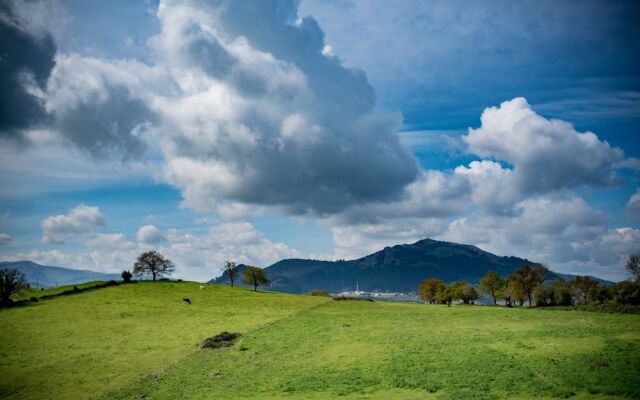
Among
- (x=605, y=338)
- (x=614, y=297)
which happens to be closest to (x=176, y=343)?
(x=605, y=338)

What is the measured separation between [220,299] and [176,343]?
50064 millimetres

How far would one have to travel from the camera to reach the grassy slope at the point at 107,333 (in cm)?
4838

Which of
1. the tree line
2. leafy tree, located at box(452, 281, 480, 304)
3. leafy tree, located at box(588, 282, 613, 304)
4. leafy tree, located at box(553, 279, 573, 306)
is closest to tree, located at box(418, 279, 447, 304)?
the tree line

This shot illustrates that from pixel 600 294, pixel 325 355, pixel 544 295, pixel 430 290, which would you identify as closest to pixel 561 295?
pixel 544 295

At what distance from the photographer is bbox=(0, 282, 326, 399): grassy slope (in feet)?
159

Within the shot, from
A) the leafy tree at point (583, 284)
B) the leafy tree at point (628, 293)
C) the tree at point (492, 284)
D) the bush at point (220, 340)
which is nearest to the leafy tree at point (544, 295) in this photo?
the leafy tree at point (583, 284)

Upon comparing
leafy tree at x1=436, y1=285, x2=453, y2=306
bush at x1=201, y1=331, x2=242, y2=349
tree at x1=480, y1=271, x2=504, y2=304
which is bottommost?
bush at x1=201, y1=331, x2=242, y2=349

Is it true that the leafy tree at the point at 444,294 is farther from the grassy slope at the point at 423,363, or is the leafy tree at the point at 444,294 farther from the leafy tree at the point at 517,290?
the grassy slope at the point at 423,363

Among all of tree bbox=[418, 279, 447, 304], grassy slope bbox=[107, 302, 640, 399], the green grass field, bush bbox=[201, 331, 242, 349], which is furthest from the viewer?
tree bbox=[418, 279, 447, 304]

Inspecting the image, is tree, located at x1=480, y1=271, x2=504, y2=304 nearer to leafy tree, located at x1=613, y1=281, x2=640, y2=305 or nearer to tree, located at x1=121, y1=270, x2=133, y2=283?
leafy tree, located at x1=613, y1=281, x2=640, y2=305

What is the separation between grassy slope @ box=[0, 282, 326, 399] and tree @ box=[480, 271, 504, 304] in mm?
83437

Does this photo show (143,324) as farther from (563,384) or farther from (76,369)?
(563,384)

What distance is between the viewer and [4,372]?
168 ft

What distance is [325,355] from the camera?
51250 millimetres
